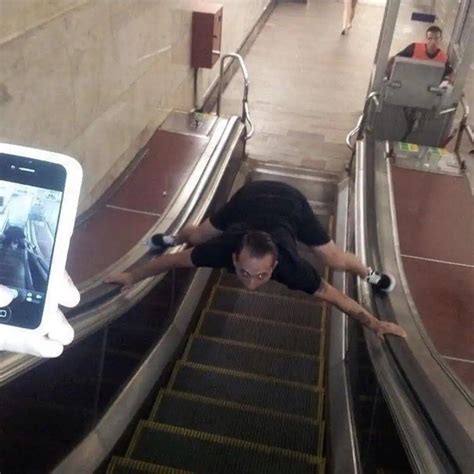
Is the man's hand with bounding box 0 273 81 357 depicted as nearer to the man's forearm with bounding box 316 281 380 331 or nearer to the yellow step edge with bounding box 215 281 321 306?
the man's forearm with bounding box 316 281 380 331

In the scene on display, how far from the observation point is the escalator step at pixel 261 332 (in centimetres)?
447

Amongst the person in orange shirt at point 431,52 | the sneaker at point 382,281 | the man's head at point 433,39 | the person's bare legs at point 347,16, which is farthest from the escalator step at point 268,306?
the person's bare legs at point 347,16

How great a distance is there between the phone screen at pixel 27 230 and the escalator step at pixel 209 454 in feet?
6.97

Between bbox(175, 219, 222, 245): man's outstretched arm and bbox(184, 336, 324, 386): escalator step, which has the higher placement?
bbox(175, 219, 222, 245): man's outstretched arm

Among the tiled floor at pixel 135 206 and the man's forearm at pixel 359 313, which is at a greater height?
the man's forearm at pixel 359 313

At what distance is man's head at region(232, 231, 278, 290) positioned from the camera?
2.99m

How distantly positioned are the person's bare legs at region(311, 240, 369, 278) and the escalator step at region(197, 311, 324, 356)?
0.69 m

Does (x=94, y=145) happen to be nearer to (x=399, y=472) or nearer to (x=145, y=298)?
(x=145, y=298)

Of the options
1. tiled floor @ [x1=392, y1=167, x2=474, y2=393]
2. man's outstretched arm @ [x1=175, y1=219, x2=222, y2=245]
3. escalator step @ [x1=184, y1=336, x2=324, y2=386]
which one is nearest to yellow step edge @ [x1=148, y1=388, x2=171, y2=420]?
escalator step @ [x1=184, y1=336, x2=324, y2=386]

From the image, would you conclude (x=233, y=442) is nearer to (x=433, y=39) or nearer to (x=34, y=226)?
(x=34, y=226)

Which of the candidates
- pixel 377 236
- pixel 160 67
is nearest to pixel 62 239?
pixel 377 236

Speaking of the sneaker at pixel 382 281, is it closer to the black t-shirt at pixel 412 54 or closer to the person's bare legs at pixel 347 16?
the black t-shirt at pixel 412 54

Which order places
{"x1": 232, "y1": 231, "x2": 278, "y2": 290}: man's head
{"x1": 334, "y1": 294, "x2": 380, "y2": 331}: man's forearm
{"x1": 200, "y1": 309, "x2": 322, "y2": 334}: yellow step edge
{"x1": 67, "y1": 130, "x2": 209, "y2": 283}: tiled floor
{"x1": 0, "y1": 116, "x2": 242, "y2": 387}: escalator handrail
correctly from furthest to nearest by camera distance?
{"x1": 200, "y1": 309, "x2": 322, "y2": 334}: yellow step edge
{"x1": 67, "y1": 130, "x2": 209, "y2": 283}: tiled floor
{"x1": 334, "y1": 294, "x2": 380, "y2": 331}: man's forearm
{"x1": 232, "y1": 231, "x2": 278, "y2": 290}: man's head
{"x1": 0, "y1": 116, "x2": 242, "y2": 387}: escalator handrail

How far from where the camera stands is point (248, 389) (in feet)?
12.8
